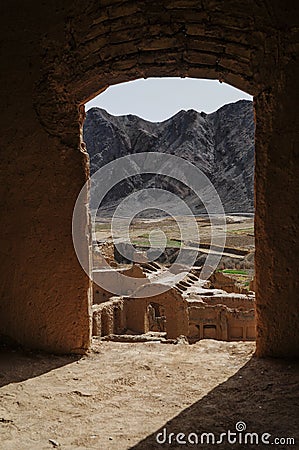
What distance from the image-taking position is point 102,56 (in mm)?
3926

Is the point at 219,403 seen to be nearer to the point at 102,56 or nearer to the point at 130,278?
the point at 102,56

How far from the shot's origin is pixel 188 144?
204 feet

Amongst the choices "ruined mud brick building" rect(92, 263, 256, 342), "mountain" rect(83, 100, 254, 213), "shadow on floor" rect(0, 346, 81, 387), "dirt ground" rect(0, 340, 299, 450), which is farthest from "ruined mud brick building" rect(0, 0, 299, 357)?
"mountain" rect(83, 100, 254, 213)

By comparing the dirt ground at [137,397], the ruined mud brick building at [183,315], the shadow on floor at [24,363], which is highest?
the shadow on floor at [24,363]

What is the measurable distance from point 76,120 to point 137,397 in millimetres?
2561

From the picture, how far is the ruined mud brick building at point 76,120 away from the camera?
3.68 metres

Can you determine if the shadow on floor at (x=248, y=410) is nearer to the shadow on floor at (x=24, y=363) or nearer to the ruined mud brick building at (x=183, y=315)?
the shadow on floor at (x=24, y=363)

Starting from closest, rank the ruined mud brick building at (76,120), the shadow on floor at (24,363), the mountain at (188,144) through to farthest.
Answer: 1. the shadow on floor at (24,363)
2. the ruined mud brick building at (76,120)
3. the mountain at (188,144)

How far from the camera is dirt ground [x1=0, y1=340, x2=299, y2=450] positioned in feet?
7.85

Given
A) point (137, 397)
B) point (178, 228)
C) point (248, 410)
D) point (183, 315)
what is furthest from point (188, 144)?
point (248, 410)

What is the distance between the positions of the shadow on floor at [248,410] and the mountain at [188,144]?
4728 cm

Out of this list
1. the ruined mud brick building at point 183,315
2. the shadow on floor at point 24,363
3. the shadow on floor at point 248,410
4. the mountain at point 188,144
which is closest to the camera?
the shadow on floor at point 248,410

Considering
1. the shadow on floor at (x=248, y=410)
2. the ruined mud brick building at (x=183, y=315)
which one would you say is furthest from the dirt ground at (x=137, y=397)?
the ruined mud brick building at (x=183, y=315)

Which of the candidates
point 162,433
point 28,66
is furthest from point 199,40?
point 162,433
